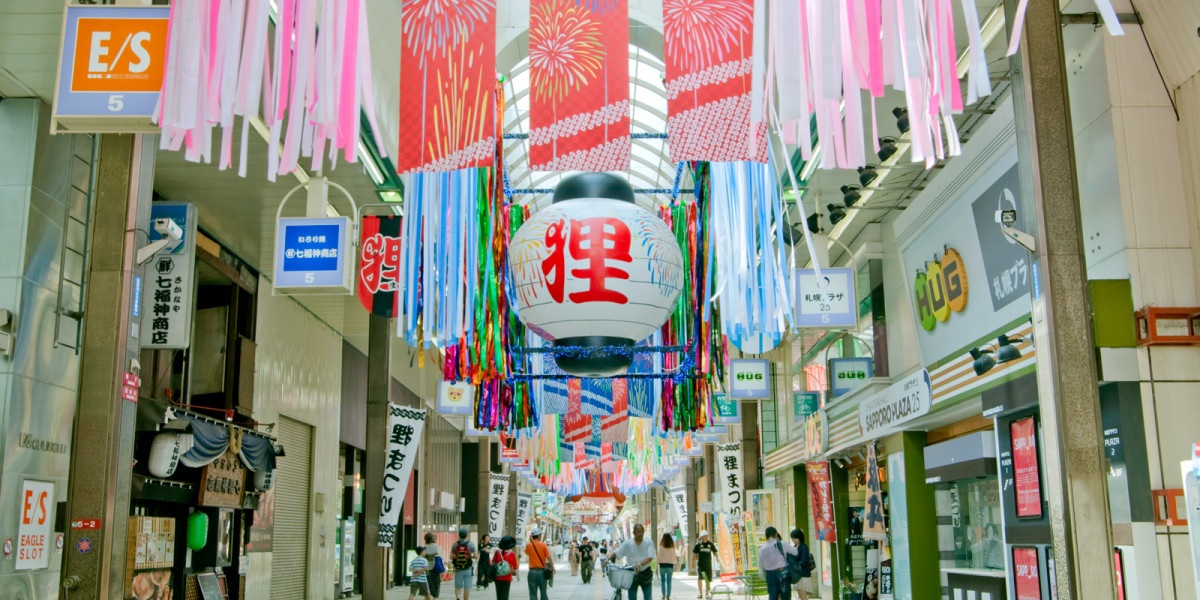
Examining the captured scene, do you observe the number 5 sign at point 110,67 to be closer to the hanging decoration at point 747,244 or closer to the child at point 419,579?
the hanging decoration at point 747,244

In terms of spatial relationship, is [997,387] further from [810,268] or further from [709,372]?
[810,268]

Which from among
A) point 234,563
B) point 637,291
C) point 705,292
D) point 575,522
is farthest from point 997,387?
point 575,522

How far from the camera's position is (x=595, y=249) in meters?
6.31

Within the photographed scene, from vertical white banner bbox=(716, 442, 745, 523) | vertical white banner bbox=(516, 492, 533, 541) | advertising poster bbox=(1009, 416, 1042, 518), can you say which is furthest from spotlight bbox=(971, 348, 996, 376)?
vertical white banner bbox=(516, 492, 533, 541)

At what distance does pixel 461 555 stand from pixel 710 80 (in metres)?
11.5

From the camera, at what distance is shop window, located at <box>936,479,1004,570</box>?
34.6 ft

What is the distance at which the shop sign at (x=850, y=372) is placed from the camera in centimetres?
1534

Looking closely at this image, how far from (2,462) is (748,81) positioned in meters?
5.75

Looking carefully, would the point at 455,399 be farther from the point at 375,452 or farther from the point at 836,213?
the point at 836,213

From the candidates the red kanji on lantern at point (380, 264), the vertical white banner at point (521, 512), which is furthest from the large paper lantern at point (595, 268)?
the vertical white banner at point (521, 512)

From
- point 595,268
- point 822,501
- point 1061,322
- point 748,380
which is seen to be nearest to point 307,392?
point 748,380

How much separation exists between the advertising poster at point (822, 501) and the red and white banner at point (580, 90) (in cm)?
1075

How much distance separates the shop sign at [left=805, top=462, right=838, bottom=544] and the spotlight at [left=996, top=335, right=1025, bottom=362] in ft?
26.0

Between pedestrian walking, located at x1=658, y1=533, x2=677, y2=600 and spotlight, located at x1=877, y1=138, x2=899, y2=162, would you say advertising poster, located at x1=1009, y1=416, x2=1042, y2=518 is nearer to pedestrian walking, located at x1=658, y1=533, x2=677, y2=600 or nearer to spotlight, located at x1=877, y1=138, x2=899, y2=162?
spotlight, located at x1=877, y1=138, x2=899, y2=162
